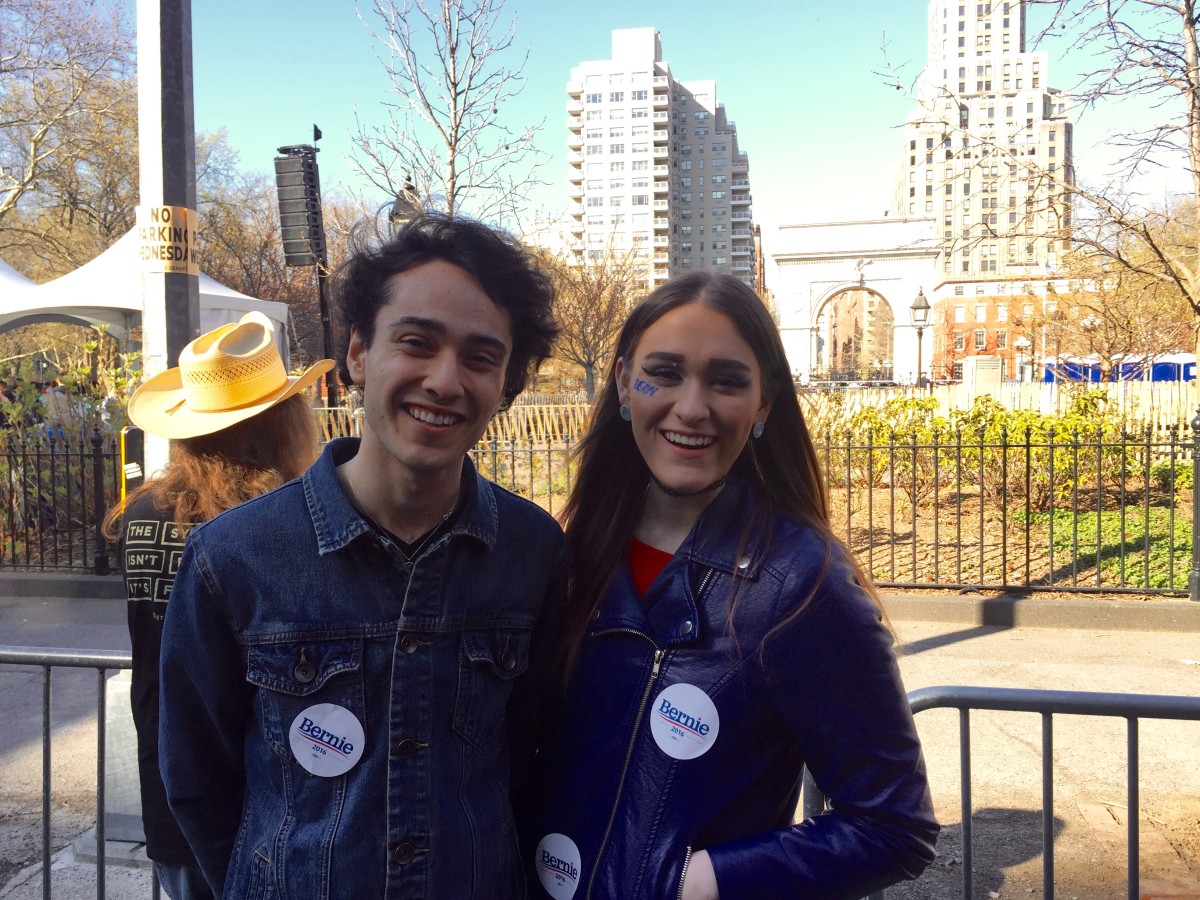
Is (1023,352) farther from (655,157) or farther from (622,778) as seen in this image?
(655,157)

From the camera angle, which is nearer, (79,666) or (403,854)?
(403,854)

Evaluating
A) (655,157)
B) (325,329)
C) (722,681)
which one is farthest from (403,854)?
(655,157)

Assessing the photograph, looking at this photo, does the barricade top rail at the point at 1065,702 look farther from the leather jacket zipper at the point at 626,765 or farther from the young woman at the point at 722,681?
the leather jacket zipper at the point at 626,765

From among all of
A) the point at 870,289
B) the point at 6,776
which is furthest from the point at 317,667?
the point at 870,289

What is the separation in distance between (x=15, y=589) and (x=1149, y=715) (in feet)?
30.3

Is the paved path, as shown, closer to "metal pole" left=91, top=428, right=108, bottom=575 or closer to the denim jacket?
"metal pole" left=91, top=428, right=108, bottom=575

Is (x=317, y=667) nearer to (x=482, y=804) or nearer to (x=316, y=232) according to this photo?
(x=482, y=804)

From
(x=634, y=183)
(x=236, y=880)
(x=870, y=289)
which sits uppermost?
(x=634, y=183)

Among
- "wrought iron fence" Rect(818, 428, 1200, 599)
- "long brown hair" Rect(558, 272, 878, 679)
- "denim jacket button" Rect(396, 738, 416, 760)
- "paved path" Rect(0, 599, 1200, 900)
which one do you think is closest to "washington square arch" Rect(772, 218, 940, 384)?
"wrought iron fence" Rect(818, 428, 1200, 599)

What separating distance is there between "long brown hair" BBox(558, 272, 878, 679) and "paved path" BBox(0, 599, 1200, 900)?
256 centimetres

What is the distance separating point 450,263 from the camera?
5.43 feet

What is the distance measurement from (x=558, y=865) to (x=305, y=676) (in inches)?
21.0

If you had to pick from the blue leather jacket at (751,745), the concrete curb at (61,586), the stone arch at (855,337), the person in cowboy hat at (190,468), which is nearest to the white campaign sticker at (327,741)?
the blue leather jacket at (751,745)

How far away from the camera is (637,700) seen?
5.15 ft
